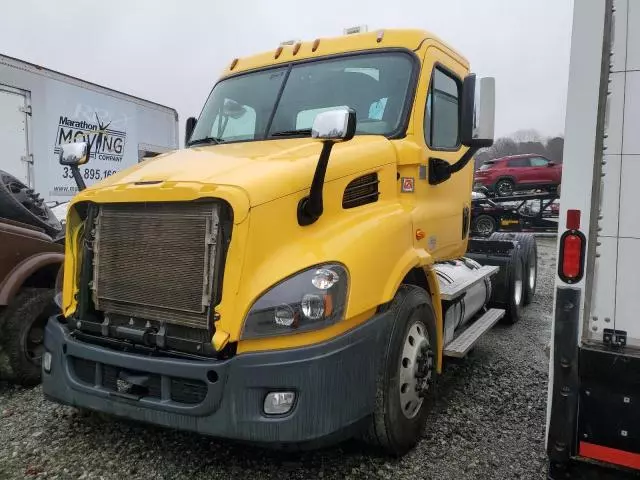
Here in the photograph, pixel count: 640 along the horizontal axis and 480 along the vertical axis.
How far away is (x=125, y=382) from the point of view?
2973 mm

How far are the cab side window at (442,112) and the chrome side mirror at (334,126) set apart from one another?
1.46 metres

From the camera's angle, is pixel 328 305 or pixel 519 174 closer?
pixel 328 305

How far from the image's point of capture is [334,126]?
8.92ft

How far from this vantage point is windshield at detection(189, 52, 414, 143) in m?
3.93

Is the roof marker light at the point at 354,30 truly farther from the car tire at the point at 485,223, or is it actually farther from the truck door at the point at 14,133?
the car tire at the point at 485,223

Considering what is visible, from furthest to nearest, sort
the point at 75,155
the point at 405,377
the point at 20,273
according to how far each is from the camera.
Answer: the point at 20,273, the point at 75,155, the point at 405,377

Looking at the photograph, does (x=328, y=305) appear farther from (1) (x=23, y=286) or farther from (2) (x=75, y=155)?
(1) (x=23, y=286)

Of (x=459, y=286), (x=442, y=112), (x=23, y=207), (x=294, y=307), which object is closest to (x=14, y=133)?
(x=23, y=207)

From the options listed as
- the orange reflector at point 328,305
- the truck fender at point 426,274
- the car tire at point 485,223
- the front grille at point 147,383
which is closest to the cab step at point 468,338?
the truck fender at point 426,274

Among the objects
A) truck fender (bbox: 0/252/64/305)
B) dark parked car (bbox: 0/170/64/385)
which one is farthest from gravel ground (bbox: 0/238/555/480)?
truck fender (bbox: 0/252/64/305)

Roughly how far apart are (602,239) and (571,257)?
15 centimetres

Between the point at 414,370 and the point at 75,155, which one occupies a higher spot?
the point at 75,155

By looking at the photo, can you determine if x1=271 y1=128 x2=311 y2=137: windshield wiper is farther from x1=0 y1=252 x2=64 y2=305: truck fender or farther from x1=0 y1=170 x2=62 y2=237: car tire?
x1=0 y1=170 x2=62 y2=237: car tire

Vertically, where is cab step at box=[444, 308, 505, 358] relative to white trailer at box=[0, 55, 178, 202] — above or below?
below
